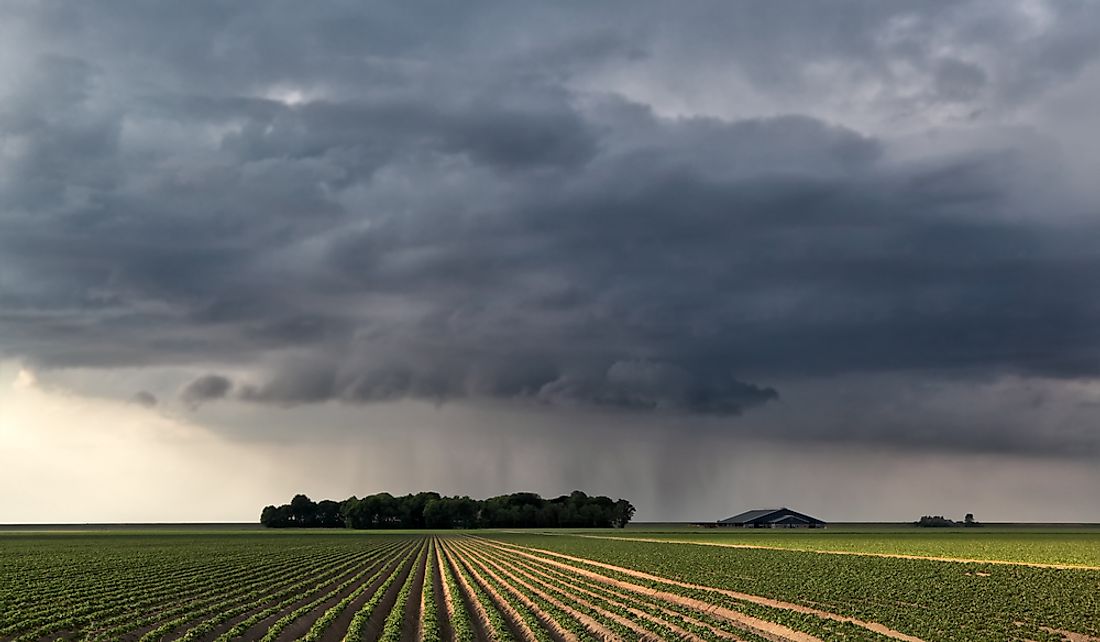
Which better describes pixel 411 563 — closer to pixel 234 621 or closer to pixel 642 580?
pixel 642 580

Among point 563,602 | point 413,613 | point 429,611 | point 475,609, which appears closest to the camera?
point 429,611

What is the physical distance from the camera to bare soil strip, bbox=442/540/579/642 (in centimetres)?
2924

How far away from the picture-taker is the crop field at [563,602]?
29.9 meters

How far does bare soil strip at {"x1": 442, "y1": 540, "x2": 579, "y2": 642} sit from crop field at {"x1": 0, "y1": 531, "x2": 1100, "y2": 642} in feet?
0.28

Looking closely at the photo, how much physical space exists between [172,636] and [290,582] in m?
21.0

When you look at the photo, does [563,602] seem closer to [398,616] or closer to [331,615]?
[398,616]

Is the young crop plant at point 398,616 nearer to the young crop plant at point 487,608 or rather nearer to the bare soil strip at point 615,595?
the young crop plant at point 487,608

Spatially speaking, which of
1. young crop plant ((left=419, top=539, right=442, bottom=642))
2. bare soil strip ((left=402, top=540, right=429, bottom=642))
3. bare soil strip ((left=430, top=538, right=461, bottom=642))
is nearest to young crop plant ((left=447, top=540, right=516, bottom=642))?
bare soil strip ((left=430, top=538, right=461, bottom=642))

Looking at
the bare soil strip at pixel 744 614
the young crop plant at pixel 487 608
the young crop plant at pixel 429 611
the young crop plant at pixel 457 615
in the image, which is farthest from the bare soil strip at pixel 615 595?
the young crop plant at pixel 429 611

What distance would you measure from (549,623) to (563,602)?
585 centimetres

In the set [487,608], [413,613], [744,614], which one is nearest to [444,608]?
[413,613]

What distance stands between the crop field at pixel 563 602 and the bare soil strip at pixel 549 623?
0.09m

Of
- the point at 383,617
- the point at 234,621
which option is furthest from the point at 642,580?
the point at 234,621

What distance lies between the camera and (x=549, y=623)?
3228 centimetres
